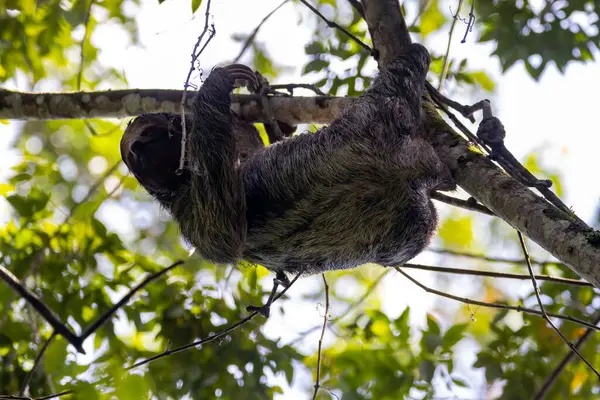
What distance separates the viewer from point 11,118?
6.29 m

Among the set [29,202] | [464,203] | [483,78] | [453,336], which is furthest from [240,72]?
[483,78]

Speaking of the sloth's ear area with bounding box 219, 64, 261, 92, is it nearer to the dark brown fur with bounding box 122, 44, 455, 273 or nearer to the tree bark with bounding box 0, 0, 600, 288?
the dark brown fur with bounding box 122, 44, 455, 273

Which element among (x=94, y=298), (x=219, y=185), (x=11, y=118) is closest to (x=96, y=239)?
(x=94, y=298)

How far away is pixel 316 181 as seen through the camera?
5.34 meters

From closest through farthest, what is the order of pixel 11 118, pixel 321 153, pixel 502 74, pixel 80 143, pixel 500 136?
pixel 500 136, pixel 321 153, pixel 11 118, pixel 502 74, pixel 80 143

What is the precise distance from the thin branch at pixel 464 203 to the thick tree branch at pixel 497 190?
0.47m

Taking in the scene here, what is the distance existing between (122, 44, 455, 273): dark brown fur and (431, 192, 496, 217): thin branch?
0.38 feet

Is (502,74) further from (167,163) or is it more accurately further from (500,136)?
(167,163)

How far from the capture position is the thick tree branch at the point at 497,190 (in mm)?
3188

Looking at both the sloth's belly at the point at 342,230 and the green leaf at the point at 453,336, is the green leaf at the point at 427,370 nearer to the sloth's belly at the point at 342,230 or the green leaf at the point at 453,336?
the green leaf at the point at 453,336

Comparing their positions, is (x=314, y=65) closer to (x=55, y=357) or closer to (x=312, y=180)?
(x=312, y=180)

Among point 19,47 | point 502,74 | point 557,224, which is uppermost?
point 19,47

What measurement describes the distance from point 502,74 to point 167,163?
4169 mm

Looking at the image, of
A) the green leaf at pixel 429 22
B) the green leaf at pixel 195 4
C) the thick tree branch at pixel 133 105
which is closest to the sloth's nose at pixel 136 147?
the thick tree branch at pixel 133 105
